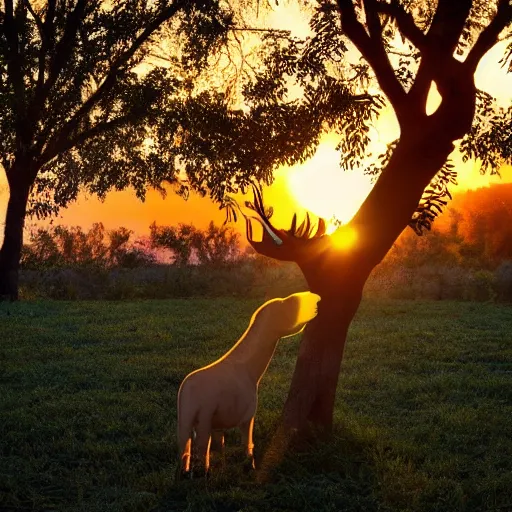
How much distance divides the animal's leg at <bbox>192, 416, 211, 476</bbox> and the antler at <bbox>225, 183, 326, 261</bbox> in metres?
2.17

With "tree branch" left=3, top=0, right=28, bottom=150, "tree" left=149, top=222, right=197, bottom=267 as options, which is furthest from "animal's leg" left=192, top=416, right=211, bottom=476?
"tree" left=149, top=222, right=197, bottom=267

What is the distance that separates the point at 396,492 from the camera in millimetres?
6648

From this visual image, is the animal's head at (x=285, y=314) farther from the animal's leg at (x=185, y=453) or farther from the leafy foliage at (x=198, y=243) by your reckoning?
the leafy foliage at (x=198, y=243)

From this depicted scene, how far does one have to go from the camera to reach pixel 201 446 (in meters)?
6.13

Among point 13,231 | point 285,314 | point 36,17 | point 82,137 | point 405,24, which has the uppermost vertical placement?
point 36,17

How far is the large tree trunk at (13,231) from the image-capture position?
955 inches

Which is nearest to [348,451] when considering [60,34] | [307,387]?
[307,387]

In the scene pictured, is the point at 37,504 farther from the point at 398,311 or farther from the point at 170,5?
the point at 170,5

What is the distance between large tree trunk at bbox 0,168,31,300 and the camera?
79.6 feet

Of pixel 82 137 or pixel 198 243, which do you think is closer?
pixel 82 137

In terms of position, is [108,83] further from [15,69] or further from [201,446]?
[201,446]

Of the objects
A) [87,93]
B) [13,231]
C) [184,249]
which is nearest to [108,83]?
[87,93]

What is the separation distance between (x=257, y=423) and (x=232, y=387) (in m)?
2.82

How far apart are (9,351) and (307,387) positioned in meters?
8.23
